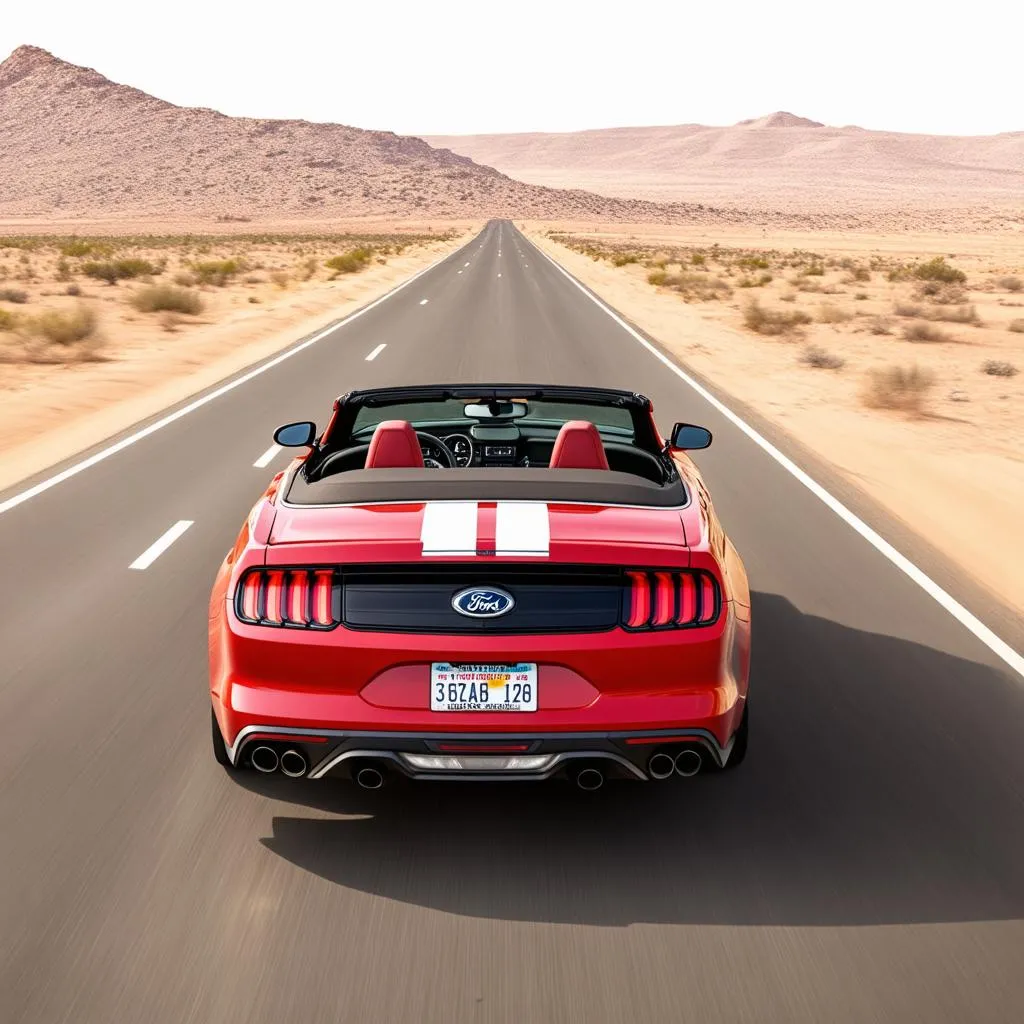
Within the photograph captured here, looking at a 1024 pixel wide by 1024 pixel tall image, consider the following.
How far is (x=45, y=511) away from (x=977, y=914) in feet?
25.5

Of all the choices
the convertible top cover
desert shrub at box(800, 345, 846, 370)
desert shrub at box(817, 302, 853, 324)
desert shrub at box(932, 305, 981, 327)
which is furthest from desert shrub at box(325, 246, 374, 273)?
the convertible top cover

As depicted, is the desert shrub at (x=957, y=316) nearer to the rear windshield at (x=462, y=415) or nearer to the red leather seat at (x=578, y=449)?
the rear windshield at (x=462, y=415)

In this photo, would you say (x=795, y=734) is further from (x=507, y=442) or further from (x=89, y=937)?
(x=89, y=937)

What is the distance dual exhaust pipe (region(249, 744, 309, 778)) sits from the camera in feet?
12.8

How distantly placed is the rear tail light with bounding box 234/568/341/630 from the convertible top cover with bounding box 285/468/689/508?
1.29ft

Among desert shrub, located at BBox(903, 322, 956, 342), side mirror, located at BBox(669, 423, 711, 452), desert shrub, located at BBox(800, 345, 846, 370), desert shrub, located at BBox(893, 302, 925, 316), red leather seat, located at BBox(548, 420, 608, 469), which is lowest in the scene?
desert shrub, located at BBox(893, 302, 925, 316)

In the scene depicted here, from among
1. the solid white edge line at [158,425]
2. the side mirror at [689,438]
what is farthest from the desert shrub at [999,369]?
the side mirror at [689,438]

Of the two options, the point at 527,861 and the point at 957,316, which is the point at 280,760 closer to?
the point at 527,861

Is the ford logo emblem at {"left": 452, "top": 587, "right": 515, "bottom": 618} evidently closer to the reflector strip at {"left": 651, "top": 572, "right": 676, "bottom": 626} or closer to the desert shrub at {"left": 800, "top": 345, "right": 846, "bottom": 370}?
the reflector strip at {"left": 651, "top": 572, "right": 676, "bottom": 626}

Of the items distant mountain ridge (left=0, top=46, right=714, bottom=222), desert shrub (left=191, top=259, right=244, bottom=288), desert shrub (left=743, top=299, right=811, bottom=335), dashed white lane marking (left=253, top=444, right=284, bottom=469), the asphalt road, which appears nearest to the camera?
the asphalt road

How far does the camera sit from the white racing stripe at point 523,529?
12.4 ft

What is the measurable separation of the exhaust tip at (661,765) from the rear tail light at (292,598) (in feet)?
3.84

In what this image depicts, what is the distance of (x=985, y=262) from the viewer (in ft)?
215

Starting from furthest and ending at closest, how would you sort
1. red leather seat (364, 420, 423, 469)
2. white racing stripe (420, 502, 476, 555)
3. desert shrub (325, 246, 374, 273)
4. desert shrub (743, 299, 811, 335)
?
desert shrub (325, 246, 374, 273), desert shrub (743, 299, 811, 335), red leather seat (364, 420, 423, 469), white racing stripe (420, 502, 476, 555)
